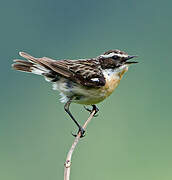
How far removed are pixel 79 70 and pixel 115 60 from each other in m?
0.57

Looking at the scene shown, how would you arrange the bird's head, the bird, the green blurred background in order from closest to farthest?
1. the bird's head
2. the bird
3. the green blurred background

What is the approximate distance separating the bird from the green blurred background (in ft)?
15.0

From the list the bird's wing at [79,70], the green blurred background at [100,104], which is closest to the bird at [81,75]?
the bird's wing at [79,70]

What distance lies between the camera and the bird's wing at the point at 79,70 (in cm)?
956

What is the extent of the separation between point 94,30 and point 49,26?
429 cm

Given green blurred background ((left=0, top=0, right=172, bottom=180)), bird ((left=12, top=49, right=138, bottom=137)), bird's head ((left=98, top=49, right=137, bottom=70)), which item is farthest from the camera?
green blurred background ((left=0, top=0, right=172, bottom=180))

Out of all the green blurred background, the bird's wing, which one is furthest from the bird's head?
the green blurred background

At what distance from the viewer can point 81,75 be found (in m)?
9.75

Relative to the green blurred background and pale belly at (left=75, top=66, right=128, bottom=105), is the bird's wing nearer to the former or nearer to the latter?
pale belly at (left=75, top=66, right=128, bottom=105)

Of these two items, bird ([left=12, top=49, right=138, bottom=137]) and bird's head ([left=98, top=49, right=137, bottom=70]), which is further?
bird ([left=12, top=49, right=138, bottom=137])

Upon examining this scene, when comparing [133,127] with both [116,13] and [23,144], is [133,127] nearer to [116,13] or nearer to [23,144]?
[23,144]

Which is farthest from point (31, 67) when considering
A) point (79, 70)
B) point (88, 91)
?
point (88, 91)

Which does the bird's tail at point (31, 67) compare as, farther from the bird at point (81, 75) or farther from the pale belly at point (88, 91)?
the pale belly at point (88, 91)

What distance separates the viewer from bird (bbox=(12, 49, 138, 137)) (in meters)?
9.53
